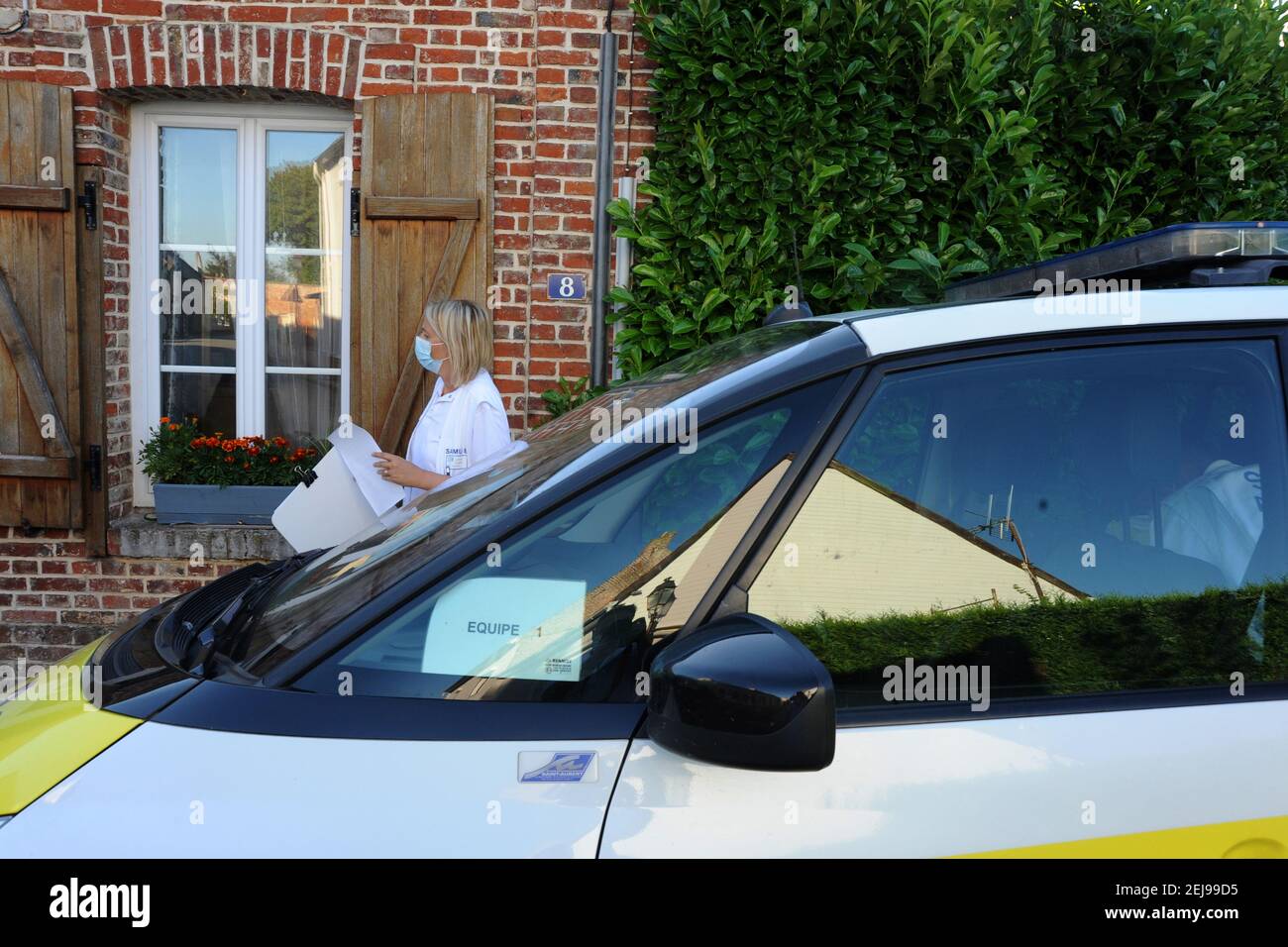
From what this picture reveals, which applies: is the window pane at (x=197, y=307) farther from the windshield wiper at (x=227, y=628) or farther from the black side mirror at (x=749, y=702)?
the black side mirror at (x=749, y=702)

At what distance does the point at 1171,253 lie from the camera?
198 centimetres

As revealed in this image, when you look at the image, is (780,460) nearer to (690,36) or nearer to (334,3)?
(690,36)

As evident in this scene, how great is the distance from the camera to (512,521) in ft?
5.38

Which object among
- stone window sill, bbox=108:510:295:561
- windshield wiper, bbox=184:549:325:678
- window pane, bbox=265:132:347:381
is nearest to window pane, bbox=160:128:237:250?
window pane, bbox=265:132:347:381

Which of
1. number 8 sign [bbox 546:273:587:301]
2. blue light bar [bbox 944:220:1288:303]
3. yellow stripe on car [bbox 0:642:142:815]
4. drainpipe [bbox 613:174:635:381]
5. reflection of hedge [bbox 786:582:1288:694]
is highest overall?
drainpipe [bbox 613:174:635:381]

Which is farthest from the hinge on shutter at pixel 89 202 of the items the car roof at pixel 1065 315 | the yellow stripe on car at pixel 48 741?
the car roof at pixel 1065 315

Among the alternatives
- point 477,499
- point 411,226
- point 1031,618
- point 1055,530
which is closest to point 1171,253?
point 1055,530

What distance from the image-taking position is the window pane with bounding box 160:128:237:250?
575 cm

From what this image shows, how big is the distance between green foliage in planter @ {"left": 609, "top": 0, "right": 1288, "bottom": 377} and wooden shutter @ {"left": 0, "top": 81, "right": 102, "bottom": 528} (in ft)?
8.90

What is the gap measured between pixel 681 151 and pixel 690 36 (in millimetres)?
525

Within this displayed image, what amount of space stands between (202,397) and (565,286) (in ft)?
6.98

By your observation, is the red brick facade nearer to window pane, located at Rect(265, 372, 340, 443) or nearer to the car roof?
window pane, located at Rect(265, 372, 340, 443)

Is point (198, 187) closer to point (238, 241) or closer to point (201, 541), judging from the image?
point (238, 241)

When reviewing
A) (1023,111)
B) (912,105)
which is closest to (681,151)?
(912,105)
